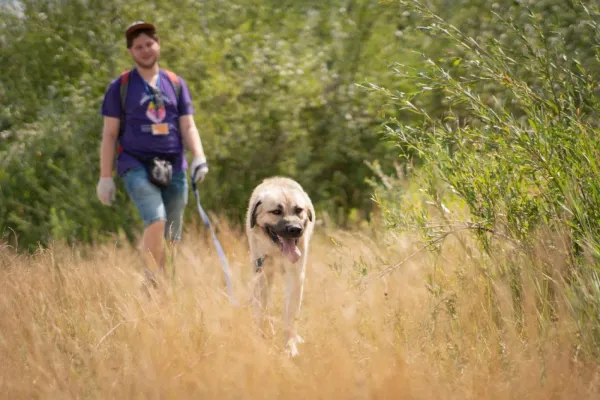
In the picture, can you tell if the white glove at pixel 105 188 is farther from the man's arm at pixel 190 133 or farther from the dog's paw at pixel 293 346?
the dog's paw at pixel 293 346

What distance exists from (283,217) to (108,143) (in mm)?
1755

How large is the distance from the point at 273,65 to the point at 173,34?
1351 mm

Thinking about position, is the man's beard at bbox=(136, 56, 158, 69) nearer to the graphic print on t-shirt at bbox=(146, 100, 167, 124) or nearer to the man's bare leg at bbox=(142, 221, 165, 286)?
the graphic print on t-shirt at bbox=(146, 100, 167, 124)

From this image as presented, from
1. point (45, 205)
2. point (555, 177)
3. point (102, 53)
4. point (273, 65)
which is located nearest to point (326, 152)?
point (273, 65)

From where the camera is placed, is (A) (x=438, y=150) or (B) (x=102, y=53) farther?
(B) (x=102, y=53)

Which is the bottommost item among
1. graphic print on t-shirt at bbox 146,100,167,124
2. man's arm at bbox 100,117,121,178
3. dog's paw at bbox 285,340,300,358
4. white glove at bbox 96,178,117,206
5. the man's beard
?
dog's paw at bbox 285,340,300,358

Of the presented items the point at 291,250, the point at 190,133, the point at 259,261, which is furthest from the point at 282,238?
the point at 190,133

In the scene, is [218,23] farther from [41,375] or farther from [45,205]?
[41,375]

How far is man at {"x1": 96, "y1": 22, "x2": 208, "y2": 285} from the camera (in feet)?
18.7

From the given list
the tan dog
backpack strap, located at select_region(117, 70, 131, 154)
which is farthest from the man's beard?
the tan dog

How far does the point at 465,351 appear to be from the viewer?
388 centimetres

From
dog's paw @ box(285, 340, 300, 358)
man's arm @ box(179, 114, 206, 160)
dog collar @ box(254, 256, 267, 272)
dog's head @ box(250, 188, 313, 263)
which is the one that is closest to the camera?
dog's paw @ box(285, 340, 300, 358)

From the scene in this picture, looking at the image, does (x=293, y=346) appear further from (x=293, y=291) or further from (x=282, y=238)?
(x=282, y=238)

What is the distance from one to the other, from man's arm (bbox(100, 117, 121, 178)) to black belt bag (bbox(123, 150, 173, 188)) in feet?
0.47
